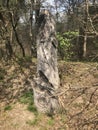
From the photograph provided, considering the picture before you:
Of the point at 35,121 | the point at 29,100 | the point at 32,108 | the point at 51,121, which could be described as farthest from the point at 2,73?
the point at 51,121

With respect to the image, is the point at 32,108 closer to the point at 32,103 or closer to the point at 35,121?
the point at 32,103

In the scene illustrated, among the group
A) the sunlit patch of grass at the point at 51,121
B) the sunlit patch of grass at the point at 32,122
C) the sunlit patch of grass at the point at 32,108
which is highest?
the sunlit patch of grass at the point at 32,108

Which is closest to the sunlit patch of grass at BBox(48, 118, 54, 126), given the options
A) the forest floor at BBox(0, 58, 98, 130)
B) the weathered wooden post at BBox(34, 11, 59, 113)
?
the forest floor at BBox(0, 58, 98, 130)

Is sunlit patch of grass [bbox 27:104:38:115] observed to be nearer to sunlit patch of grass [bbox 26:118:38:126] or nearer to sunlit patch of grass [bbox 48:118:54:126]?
sunlit patch of grass [bbox 26:118:38:126]

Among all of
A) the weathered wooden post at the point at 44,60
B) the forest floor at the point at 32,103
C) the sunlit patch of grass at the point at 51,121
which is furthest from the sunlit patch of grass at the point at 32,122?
the weathered wooden post at the point at 44,60

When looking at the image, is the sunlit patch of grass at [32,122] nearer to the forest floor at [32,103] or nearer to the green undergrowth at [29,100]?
the forest floor at [32,103]

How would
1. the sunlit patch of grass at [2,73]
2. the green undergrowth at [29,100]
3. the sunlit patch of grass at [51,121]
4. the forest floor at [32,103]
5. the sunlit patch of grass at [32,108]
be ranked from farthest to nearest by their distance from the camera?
the sunlit patch of grass at [2,73] → the green undergrowth at [29,100] → the sunlit patch of grass at [32,108] → the sunlit patch of grass at [51,121] → the forest floor at [32,103]

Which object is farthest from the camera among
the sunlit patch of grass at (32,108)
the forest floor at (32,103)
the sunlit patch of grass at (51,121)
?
the sunlit patch of grass at (32,108)

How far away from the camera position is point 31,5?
47.4ft

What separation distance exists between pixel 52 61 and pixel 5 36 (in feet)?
12.9

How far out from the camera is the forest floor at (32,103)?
26.0ft

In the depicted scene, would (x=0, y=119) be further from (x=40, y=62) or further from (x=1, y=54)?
(x=1, y=54)

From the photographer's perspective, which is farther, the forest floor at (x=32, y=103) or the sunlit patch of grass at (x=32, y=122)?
the sunlit patch of grass at (x=32, y=122)

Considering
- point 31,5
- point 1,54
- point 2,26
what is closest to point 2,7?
point 2,26
